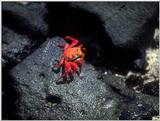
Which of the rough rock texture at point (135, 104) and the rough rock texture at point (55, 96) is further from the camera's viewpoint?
the rough rock texture at point (135, 104)

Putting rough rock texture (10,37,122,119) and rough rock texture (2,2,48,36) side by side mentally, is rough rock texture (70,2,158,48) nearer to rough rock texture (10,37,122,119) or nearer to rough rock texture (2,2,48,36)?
rough rock texture (2,2,48,36)

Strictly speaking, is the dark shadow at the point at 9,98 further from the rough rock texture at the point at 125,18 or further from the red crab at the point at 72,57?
the rough rock texture at the point at 125,18

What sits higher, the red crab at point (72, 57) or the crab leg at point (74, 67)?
the red crab at point (72, 57)

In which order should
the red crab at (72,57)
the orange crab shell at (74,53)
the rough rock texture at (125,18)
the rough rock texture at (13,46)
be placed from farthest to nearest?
the rough rock texture at (125,18)
the rough rock texture at (13,46)
the orange crab shell at (74,53)
the red crab at (72,57)

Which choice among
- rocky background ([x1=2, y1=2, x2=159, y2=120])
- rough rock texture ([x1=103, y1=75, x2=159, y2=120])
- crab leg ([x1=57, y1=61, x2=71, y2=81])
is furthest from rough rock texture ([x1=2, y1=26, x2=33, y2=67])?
rough rock texture ([x1=103, y1=75, x2=159, y2=120])

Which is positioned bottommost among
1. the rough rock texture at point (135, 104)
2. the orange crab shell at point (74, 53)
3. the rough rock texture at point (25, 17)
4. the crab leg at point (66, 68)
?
the rough rock texture at point (135, 104)

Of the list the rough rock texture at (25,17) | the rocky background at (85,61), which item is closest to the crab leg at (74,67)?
the rocky background at (85,61)

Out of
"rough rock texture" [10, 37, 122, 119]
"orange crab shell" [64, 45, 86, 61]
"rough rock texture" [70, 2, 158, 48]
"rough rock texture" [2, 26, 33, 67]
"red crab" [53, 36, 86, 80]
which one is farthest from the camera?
"rough rock texture" [70, 2, 158, 48]

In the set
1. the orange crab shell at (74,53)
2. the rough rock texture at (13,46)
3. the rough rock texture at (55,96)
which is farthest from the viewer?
the rough rock texture at (13,46)
